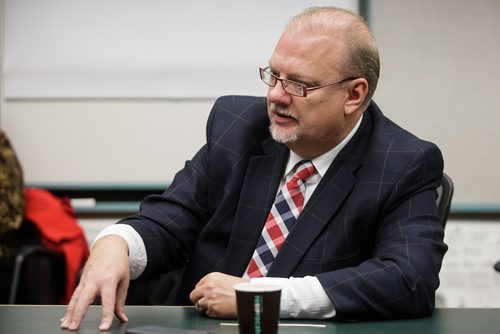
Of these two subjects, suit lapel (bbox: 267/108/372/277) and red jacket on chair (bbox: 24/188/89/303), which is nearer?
suit lapel (bbox: 267/108/372/277)

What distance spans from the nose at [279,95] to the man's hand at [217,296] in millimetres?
530

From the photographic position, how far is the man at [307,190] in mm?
1863

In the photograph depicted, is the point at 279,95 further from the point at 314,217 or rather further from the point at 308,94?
the point at 314,217

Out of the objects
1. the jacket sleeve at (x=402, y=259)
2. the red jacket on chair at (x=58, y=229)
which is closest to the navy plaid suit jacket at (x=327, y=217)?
the jacket sleeve at (x=402, y=259)

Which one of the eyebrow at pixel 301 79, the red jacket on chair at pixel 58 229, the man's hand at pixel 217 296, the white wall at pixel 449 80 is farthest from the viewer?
the white wall at pixel 449 80

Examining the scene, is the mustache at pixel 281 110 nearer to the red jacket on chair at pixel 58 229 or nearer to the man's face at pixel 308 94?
the man's face at pixel 308 94

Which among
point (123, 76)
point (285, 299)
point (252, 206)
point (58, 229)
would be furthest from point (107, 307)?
point (123, 76)

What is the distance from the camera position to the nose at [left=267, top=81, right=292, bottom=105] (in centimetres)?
195

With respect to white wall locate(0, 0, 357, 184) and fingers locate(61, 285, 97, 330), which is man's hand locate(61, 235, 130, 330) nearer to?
fingers locate(61, 285, 97, 330)

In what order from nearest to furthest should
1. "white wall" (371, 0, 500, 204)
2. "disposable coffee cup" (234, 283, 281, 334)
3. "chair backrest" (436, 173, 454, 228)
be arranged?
"disposable coffee cup" (234, 283, 281, 334)
"chair backrest" (436, 173, 454, 228)
"white wall" (371, 0, 500, 204)

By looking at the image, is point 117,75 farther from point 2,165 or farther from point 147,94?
point 2,165

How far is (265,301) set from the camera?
48.4 inches

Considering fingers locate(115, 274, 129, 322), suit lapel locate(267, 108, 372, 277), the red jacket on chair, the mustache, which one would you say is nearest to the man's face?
the mustache

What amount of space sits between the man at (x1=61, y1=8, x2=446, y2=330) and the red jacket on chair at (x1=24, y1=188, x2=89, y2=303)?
147 cm
